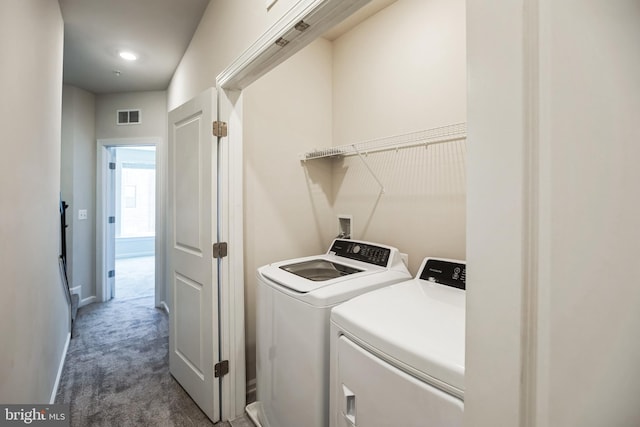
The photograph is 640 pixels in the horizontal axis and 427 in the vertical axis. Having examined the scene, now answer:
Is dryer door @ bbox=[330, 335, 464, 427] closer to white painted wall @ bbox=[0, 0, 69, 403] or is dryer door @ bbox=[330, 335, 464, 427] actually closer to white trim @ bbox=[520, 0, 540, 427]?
white trim @ bbox=[520, 0, 540, 427]

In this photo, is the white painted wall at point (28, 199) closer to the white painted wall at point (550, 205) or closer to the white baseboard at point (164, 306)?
the white baseboard at point (164, 306)

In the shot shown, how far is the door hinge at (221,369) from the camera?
5.72 ft

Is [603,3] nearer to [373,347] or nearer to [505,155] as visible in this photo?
[505,155]

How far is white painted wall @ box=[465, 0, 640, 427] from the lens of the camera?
16.8 inches

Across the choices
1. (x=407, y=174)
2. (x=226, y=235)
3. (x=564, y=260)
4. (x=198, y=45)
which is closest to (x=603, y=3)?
(x=564, y=260)

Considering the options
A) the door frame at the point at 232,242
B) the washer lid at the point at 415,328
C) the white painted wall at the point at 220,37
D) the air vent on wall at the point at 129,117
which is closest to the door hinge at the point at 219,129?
the door frame at the point at 232,242

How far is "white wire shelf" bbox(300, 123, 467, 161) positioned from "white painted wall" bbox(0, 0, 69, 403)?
1571mm

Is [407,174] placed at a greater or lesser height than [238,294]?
greater

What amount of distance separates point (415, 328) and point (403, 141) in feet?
4.17

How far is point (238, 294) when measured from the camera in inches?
70.9

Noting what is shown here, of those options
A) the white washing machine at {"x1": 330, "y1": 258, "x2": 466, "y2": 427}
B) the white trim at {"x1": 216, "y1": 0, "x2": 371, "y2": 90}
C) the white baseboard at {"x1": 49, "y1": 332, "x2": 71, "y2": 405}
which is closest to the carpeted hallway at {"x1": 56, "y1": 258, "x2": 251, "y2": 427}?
the white baseboard at {"x1": 49, "y1": 332, "x2": 71, "y2": 405}

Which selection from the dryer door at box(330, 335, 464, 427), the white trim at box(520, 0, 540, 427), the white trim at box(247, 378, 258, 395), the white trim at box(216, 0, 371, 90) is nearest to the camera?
the white trim at box(520, 0, 540, 427)

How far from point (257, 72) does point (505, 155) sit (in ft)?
4.80

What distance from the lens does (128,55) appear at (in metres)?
2.86
